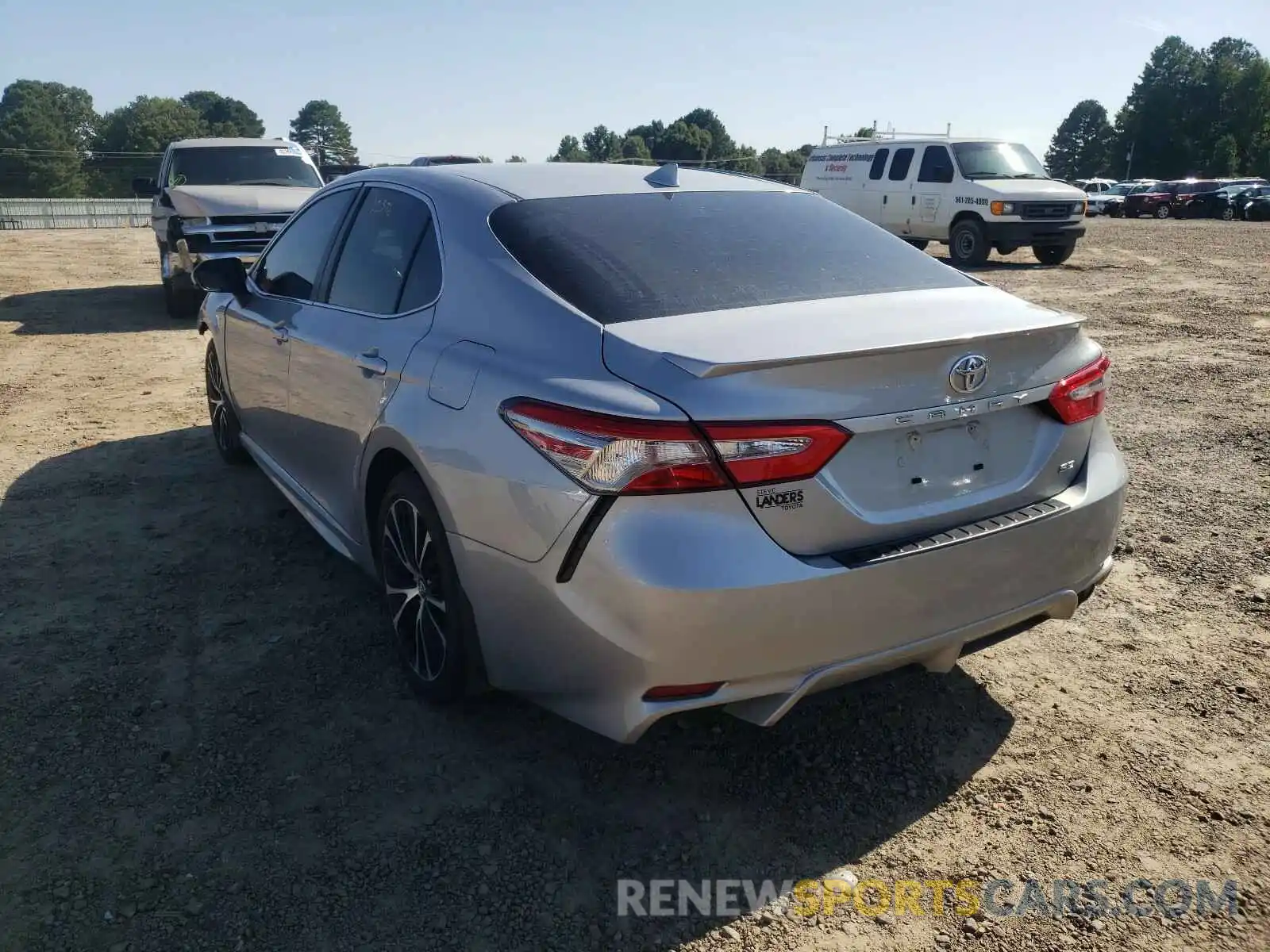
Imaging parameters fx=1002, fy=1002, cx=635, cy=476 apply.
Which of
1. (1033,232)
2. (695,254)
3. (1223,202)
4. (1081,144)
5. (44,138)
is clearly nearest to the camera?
(695,254)

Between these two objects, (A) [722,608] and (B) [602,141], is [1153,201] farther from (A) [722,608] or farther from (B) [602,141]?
(B) [602,141]

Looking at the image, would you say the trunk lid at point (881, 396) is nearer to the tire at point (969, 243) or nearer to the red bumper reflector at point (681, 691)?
the red bumper reflector at point (681, 691)

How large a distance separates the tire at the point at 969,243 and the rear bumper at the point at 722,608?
49.8 ft

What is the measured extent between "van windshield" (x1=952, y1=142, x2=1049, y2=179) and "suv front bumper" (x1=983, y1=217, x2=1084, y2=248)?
1015 millimetres

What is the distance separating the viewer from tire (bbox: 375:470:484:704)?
2.97m

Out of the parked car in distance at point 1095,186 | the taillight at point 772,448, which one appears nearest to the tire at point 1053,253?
the taillight at point 772,448

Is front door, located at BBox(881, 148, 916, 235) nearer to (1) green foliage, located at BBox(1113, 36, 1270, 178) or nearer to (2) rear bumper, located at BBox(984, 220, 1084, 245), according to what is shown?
(2) rear bumper, located at BBox(984, 220, 1084, 245)

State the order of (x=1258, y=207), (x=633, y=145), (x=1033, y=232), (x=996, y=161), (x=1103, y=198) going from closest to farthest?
1. (x=1033, y=232)
2. (x=996, y=161)
3. (x=1258, y=207)
4. (x=1103, y=198)
5. (x=633, y=145)

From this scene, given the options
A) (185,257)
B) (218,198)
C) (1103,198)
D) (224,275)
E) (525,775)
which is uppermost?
(218,198)

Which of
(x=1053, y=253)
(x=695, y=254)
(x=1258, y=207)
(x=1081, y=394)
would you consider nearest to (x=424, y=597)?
(x=695, y=254)

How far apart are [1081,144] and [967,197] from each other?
126 meters

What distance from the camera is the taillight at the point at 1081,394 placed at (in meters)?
2.86

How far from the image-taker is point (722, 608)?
2316 mm

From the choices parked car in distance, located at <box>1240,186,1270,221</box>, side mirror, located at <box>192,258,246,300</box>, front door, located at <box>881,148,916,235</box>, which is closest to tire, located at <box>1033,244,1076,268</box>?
front door, located at <box>881,148,916,235</box>
